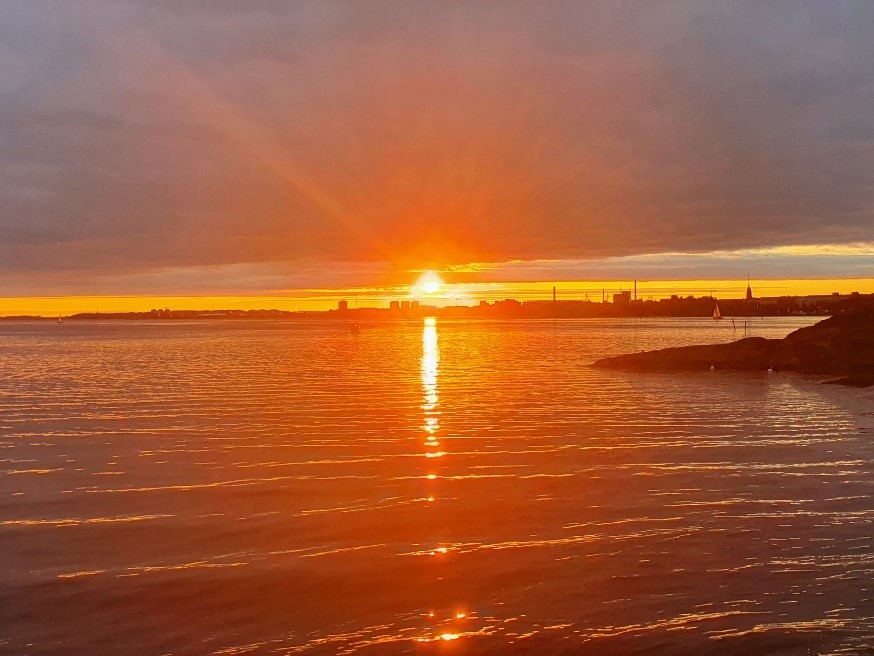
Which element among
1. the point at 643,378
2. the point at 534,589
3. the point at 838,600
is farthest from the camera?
the point at 643,378

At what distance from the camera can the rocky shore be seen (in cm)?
4488

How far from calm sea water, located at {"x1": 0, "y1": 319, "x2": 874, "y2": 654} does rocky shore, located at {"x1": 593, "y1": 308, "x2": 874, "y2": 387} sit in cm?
1983

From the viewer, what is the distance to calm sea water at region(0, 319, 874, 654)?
8.80 meters

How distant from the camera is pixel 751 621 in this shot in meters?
8.85

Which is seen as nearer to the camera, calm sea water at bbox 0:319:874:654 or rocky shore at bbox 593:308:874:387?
calm sea water at bbox 0:319:874:654

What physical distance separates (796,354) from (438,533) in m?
41.5

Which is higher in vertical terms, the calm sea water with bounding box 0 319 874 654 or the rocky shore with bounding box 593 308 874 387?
the rocky shore with bounding box 593 308 874 387

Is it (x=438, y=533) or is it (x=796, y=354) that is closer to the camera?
(x=438, y=533)

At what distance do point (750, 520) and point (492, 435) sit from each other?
10485 mm

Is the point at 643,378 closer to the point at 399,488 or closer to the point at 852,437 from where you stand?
the point at 852,437

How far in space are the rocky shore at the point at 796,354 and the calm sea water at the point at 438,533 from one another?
19829 mm

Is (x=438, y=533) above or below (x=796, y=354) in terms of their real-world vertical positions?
below

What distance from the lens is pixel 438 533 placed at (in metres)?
12.6

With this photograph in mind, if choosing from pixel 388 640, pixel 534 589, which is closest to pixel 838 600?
pixel 534 589
